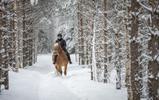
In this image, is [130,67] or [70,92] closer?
[130,67]

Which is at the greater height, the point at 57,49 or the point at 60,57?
the point at 57,49

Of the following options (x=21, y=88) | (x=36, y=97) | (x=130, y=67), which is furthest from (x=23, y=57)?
(x=130, y=67)

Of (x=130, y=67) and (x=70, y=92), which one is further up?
(x=130, y=67)

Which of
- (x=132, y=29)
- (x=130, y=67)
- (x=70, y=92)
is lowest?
(x=70, y=92)

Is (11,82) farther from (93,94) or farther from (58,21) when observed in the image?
(58,21)

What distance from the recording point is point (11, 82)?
18.8m

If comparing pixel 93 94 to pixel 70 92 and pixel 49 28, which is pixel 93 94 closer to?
pixel 70 92

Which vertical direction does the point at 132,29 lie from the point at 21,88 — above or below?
above

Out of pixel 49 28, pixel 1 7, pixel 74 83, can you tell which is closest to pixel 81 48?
pixel 74 83

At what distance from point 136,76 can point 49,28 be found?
62325 millimetres

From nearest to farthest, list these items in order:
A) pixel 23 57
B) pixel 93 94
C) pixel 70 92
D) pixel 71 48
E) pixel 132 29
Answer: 1. pixel 132 29
2. pixel 93 94
3. pixel 70 92
4. pixel 23 57
5. pixel 71 48

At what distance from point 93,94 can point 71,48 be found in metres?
45.2

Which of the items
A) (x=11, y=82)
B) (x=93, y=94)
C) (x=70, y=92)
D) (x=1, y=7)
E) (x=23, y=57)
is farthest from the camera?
(x=23, y=57)

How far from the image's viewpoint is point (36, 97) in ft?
49.9
